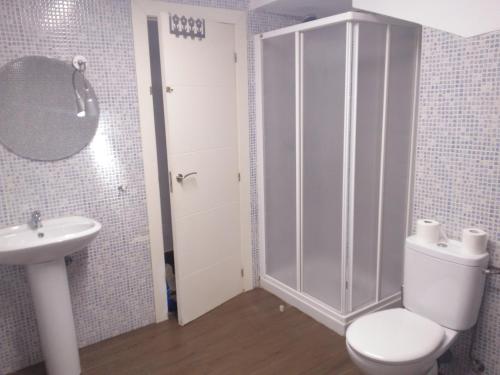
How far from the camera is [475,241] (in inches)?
72.9

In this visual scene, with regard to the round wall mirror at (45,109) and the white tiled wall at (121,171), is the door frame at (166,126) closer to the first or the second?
the white tiled wall at (121,171)

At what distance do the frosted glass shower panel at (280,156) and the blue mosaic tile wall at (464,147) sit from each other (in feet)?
3.21

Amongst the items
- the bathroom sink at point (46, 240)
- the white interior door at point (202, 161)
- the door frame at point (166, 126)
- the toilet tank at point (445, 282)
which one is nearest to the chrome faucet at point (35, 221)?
the bathroom sink at point (46, 240)

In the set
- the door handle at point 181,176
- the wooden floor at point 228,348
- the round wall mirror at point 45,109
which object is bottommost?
the wooden floor at point 228,348

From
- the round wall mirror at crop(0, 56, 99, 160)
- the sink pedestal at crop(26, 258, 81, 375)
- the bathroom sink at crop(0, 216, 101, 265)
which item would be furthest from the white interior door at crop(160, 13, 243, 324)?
the sink pedestal at crop(26, 258, 81, 375)

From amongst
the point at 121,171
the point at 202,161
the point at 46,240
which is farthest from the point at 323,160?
the point at 46,240

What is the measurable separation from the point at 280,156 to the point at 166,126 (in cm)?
92

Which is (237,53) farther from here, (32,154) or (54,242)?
(54,242)

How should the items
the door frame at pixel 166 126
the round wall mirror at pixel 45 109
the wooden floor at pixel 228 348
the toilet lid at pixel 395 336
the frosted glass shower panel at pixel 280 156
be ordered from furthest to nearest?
the frosted glass shower panel at pixel 280 156, the door frame at pixel 166 126, the wooden floor at pixel 228 348, the round wall mirror at pixel 45 109, the toilet lid at pixel 395 336

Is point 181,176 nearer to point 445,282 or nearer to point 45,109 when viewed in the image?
point 45,109

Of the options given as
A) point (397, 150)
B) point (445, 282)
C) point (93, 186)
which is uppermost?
point (397, 150)

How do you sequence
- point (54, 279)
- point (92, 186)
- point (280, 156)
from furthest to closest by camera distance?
point (280, 156), point (92, 186), point (54, 279)

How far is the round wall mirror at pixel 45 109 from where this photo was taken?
2.10 metres

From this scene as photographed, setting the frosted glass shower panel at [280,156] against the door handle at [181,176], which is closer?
the door handle at [181,176]
